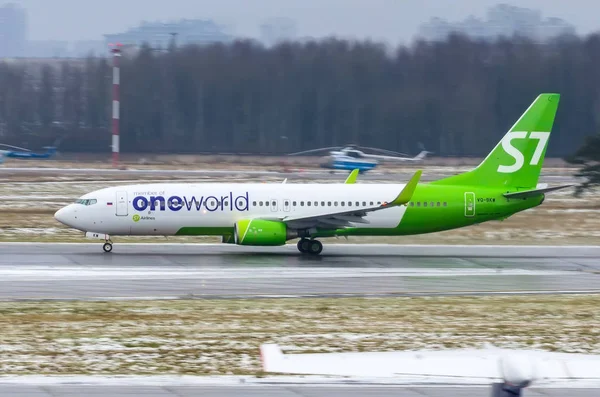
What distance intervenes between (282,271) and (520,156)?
11090 millimetres

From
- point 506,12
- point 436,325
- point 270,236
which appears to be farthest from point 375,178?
point 506,12

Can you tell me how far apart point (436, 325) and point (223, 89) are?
7648 centimetres

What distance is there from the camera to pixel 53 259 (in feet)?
96.3

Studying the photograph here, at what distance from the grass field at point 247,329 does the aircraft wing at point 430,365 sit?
1.50 feet

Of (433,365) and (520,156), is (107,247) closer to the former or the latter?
(520,156)

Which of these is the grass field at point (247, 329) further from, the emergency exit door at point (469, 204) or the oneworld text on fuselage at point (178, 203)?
the emergency exit door at point (469, 204)

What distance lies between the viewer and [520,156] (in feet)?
113

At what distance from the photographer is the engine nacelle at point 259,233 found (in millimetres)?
31484

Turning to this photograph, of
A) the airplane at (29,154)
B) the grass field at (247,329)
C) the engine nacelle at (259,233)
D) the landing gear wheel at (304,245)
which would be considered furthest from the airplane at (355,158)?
the grass field at (247,329)

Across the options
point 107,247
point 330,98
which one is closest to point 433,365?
point 107,247

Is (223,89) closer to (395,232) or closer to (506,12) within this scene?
(395,232)

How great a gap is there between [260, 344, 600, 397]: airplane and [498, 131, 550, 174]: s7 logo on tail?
59.6ft

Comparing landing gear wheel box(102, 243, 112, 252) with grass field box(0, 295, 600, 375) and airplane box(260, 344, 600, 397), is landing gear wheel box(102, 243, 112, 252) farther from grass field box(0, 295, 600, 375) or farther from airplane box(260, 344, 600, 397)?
airplane box(260, 344, 600, 397)

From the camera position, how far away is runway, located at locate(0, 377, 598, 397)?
43.8 feet
